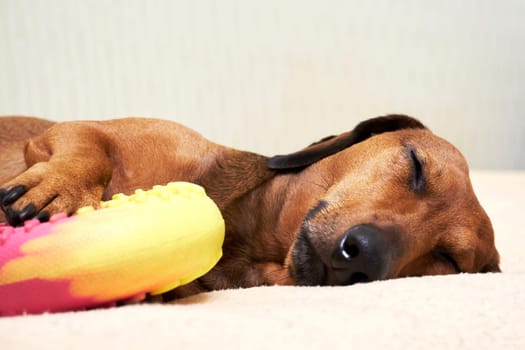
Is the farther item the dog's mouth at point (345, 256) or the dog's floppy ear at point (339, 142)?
the dog's floppy ear at point (339, 142)

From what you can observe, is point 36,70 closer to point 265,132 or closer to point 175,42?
point 175,42

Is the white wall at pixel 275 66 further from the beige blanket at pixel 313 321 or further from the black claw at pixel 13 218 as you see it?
the beige blanket at pixel 313 321

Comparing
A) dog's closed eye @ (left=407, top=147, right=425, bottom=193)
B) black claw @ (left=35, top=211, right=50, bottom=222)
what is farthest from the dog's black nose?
black claw @ (left=35, top=211, right=50, bottom=222)

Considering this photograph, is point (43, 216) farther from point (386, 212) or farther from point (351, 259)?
point (386, 212)

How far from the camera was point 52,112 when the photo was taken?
4.55m

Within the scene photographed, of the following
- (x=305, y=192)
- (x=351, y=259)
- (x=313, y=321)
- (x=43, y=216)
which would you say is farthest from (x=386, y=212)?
(x=43, y=216)

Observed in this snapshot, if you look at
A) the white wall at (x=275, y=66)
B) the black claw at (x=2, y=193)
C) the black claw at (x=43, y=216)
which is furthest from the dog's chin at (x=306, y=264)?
Result: the white wall at (x=275, y=66)

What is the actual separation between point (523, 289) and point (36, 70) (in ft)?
12.6

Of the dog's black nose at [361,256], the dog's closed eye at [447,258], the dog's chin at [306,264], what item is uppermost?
the dog's black nose at [361,256]

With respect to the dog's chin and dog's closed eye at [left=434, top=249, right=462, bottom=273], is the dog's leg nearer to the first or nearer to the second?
the dog's chin

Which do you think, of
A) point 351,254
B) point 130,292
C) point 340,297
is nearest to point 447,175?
point 351,254

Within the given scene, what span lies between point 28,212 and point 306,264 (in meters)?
0.75

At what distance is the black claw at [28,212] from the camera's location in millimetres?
1521

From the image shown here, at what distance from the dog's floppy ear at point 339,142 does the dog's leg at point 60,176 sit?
61 cm
